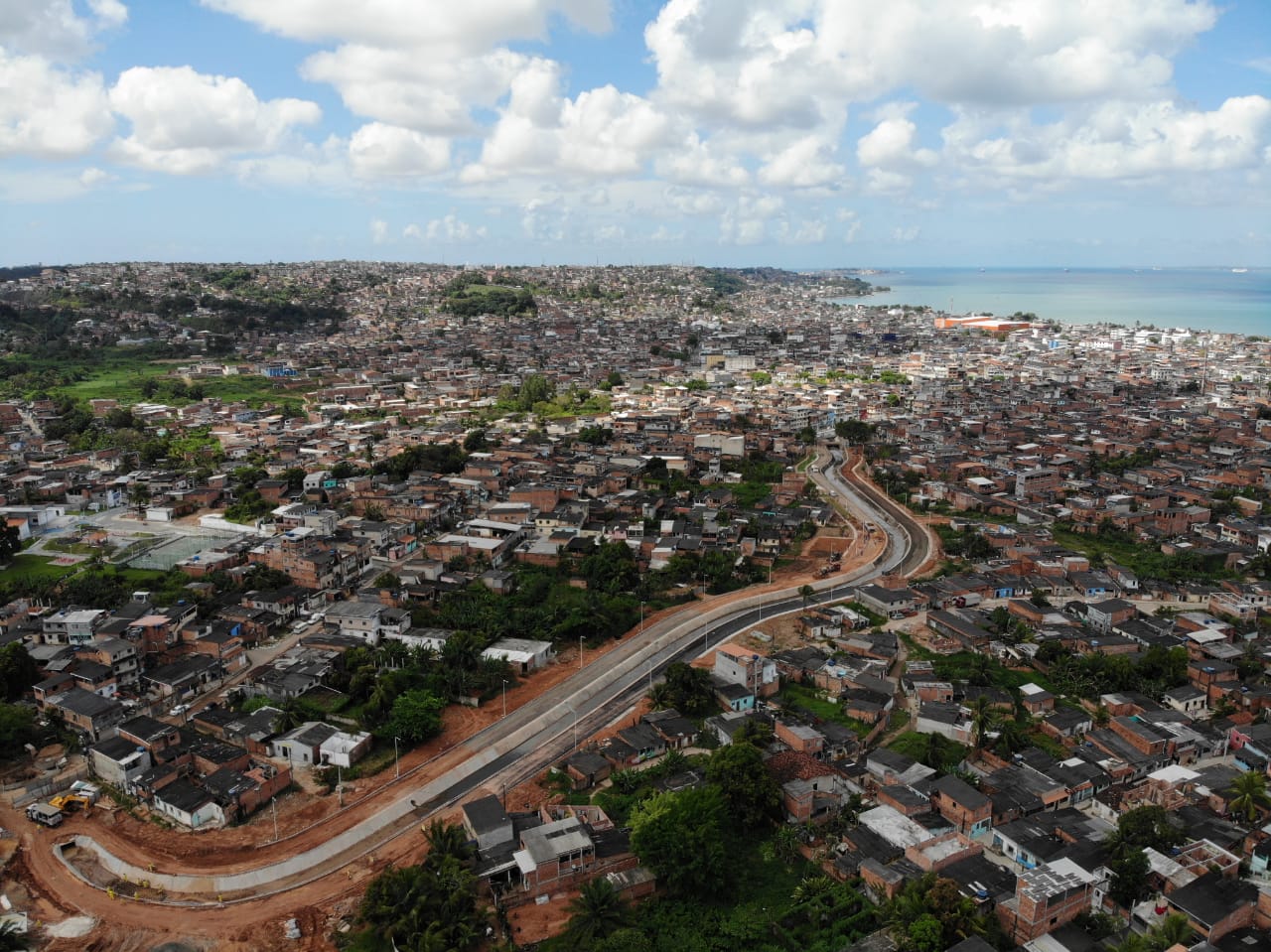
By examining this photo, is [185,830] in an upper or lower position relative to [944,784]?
lower

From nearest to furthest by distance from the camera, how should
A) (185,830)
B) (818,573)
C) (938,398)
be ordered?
(185,830) < (818,573) < (938,398)

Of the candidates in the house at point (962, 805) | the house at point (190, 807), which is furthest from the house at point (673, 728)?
the house at point (190, 807)

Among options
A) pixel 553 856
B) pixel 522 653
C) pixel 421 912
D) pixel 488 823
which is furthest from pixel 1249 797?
pixel 522 653

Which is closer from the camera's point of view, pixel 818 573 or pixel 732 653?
pixel 732 653

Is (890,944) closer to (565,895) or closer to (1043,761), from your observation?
(565,895)

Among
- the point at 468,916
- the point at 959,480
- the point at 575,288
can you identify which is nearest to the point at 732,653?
the point at 468,916

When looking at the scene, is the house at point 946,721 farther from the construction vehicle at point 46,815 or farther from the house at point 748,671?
the construction vehicle at point 46,815

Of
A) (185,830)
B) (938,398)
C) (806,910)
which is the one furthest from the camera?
(938,398)

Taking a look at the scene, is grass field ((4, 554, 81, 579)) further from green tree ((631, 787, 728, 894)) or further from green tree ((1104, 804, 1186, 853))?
green tree ((1104, 804, 1186, 853))
